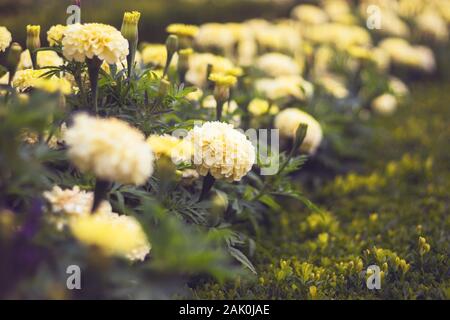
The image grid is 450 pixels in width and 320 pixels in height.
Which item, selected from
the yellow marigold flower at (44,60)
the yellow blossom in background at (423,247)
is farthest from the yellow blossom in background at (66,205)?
the yellow blossom in background at (423,247)

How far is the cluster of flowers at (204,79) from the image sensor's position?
1730 millimetres

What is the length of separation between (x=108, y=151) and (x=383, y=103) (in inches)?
144

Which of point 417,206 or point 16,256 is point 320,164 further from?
point 16,256

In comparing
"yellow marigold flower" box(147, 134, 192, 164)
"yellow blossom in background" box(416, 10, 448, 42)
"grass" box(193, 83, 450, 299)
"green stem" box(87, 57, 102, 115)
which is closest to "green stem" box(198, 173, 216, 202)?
"yellow marigold flower" box(147, 134, 192, 164)

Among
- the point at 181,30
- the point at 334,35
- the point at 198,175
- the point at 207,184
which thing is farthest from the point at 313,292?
the point at 334,35

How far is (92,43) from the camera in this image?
7.05 feet

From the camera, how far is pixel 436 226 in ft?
10.4

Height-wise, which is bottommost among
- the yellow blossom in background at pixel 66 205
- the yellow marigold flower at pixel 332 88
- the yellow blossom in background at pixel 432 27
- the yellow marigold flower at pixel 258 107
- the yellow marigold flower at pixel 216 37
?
the yellow blossom in background at pixel 66 205

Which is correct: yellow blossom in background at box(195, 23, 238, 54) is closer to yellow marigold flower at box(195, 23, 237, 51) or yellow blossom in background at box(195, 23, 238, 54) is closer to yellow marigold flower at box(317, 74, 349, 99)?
yellow marigold flower at box(195, 23, 237, 51)

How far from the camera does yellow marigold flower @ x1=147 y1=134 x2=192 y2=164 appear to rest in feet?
6.61

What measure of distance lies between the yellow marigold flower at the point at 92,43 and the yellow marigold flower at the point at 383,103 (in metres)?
3.10

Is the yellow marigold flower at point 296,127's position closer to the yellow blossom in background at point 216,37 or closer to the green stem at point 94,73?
the yellow blossom in background at point 216,37

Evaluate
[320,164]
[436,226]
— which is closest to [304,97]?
[320,164]

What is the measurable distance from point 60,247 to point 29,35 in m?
1.21
